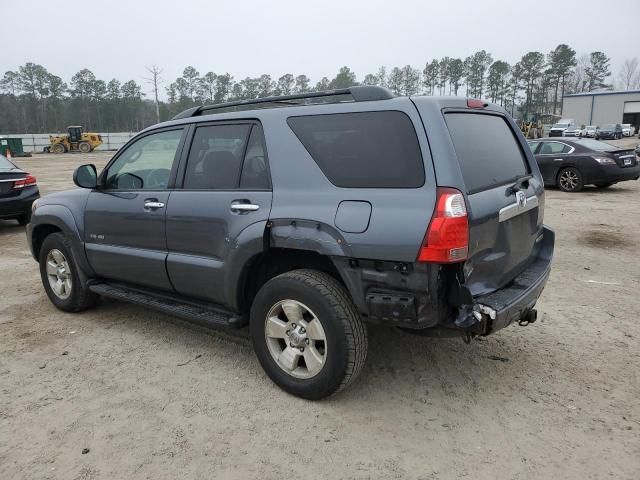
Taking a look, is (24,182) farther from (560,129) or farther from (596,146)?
(560,129)

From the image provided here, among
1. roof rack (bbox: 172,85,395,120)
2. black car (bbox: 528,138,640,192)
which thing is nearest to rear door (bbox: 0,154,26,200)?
roof rack (bbox: 172,85,395,120)

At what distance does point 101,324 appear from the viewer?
184 inches

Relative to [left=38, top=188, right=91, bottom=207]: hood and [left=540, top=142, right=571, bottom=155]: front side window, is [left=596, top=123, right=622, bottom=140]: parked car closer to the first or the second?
[left=540, top=142, right=571, bottom=155]: front side window

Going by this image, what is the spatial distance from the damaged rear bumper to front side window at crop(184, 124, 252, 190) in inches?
72.4

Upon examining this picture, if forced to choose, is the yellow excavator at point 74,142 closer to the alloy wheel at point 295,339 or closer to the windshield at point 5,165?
the windshield at point 5,165

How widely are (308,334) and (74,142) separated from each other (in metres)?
48.5

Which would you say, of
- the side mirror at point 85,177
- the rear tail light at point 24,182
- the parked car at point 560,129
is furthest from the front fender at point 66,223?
the parked car at point 560,129

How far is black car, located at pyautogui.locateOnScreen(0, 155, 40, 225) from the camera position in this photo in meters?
8.98

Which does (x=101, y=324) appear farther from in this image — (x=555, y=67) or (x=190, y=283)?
(x=555, y=67)

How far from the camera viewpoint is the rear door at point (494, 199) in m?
2.91

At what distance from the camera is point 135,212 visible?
13.6 feet

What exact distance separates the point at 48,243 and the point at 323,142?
3.23 meters

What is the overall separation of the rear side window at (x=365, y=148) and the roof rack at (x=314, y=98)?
152 mm

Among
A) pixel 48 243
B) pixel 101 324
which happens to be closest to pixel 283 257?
pixel 101 324
